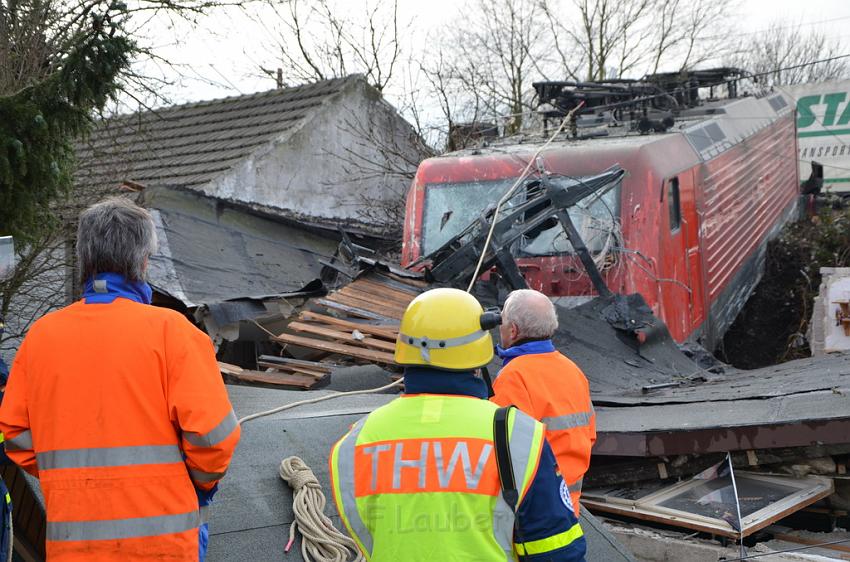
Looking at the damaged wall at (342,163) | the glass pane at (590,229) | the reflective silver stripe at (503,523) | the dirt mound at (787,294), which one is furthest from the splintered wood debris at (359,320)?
the damaged wall at (342,163)

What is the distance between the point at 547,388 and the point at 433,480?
55.9 inches

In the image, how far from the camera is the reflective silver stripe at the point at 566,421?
11.4ft

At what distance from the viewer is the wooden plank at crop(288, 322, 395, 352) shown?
6.70 m

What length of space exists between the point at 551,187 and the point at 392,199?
8.40 meters

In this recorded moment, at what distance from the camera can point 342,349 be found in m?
6.70

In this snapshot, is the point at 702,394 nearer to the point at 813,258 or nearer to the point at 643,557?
the point at 643,557

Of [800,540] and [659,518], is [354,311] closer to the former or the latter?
[659,518]

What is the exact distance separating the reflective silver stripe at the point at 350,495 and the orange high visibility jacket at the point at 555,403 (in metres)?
1.26

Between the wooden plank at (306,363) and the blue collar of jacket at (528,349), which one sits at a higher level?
the blue collar of jacket at (528,349)

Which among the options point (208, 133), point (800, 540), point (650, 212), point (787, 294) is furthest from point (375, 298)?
point (208, 133)

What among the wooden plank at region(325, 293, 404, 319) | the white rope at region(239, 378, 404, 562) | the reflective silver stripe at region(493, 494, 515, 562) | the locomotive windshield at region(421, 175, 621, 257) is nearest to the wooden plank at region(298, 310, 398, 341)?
the wooden plank at region(325, 293, 404, 319)

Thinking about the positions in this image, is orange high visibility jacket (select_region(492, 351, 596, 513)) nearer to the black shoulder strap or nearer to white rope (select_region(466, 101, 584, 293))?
the black shoulder strap

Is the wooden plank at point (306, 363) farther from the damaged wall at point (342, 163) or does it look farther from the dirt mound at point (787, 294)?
the damaged wall at point (342, 163)

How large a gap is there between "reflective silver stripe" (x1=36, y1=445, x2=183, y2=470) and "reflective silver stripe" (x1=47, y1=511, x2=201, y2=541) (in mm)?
156
